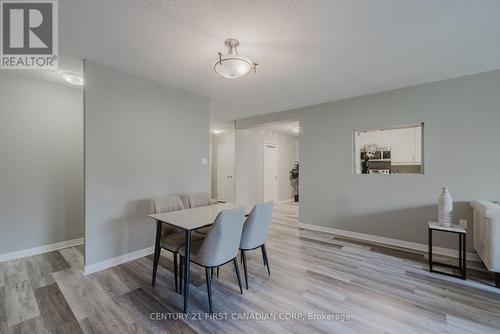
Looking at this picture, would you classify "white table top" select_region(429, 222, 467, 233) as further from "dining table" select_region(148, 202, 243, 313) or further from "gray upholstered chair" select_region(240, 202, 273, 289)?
"dining table" select_region(148, 202, 243, 313)

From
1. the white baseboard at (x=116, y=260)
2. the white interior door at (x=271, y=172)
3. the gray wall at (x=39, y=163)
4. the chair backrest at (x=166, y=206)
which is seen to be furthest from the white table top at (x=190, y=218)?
the white interior door at (x=271, y=172)

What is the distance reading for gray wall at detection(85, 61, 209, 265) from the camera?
2.53 meters

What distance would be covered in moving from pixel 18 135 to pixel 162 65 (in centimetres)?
224

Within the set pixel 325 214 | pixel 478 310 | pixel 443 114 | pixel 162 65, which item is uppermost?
pixel 162 65

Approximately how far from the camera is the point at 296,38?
2.07m

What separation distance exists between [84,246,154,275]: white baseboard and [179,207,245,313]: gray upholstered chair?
145 cm

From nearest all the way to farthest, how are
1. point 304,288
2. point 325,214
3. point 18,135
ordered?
point 304,288 < point 18,135 < point 325,214

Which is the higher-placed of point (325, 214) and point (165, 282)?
point (325, 214)

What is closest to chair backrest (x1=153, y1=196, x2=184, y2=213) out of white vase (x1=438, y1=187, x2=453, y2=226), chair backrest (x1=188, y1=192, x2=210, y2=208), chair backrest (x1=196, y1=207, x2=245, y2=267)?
chair backrest (x1=188, y1=192, x2=210, y2=208)

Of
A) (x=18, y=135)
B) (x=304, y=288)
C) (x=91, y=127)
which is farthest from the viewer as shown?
(x=18, y=135)

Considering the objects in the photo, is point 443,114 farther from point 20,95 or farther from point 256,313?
point 20,95

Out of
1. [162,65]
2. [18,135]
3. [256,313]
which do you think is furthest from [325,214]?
[18,135]

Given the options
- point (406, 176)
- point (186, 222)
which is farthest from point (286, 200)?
point (186, 222)

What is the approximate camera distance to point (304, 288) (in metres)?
2.19
